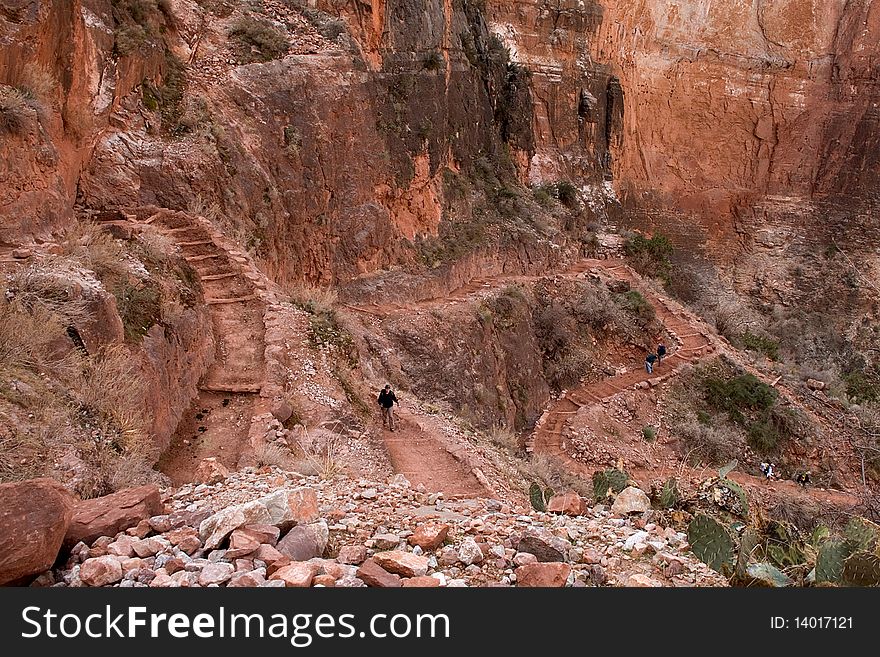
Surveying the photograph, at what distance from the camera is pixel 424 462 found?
879 centimetres

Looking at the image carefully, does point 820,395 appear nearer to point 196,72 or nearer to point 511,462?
point 511,462

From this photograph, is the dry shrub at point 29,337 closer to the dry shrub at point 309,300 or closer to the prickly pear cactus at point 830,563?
the dry shrub at point 309,300

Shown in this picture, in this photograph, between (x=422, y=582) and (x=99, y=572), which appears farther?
(x=422, y=582)

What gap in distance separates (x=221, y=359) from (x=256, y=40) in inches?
340

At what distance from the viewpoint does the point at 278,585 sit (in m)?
2.82

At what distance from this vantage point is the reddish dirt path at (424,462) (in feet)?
26.3

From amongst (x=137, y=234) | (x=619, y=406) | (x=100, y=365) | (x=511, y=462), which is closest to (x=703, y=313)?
(x=619, y=406)

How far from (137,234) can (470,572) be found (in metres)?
7.51

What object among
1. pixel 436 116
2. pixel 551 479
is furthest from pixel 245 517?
pixel 436 116

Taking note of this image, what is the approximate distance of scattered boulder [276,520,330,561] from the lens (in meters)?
3.23

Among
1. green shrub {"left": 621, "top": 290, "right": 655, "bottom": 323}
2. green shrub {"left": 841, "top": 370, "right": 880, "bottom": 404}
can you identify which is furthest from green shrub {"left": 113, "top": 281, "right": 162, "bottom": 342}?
green shrub {"left": 841, "top": 370, "right": 880, "bottom": 404}

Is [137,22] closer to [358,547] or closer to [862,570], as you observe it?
[358,547]

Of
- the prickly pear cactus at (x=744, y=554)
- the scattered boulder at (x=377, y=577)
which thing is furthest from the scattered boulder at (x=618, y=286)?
the scattered boulder at (x=377, y=577)

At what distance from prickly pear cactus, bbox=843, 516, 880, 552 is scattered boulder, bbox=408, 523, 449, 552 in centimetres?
251
